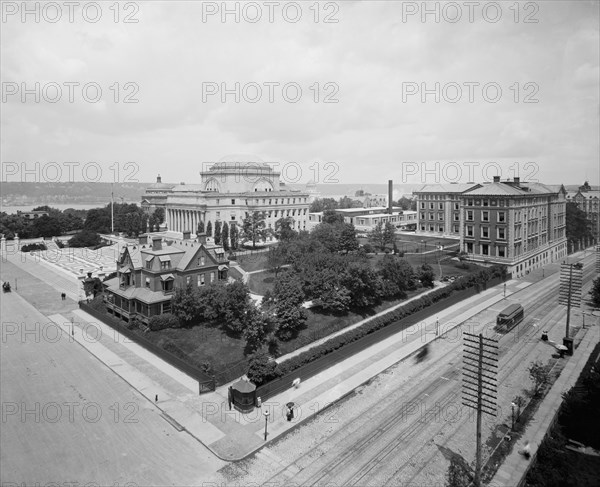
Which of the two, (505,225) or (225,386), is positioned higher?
(505,225)

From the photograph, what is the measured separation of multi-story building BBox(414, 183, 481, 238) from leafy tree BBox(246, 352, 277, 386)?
7350 centimetres

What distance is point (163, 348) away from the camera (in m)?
38.3

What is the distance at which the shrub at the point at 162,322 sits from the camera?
4109cm

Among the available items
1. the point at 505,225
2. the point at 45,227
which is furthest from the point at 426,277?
the point at 45,227

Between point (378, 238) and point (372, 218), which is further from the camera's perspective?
point (372, 218)

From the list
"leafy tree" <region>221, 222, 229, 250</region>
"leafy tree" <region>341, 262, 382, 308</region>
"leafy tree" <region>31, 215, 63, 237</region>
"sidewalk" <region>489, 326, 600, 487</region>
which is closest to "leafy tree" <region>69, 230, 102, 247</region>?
"leafy tree" <region>31, 215, 63, 237</region>

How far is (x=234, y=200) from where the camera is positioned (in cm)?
9538

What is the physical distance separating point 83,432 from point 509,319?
38199mm

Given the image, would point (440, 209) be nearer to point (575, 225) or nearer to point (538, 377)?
point (575, 225)

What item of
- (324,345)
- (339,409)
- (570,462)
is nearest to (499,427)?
(570,462)

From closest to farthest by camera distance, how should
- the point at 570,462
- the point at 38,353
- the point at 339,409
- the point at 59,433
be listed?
the point at 570,462
the point at 59,433
the point at 339,409
the point at 38,353

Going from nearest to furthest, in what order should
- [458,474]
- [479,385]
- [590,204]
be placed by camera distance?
[479,385] < [458,474] < [590,204]

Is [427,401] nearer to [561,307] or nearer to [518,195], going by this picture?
[561,307]

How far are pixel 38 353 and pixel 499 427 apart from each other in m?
37.2
